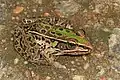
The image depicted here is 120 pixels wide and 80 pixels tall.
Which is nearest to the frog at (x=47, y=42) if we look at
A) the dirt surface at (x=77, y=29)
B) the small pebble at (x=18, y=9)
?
the dirt surface at (x=77, y=29)

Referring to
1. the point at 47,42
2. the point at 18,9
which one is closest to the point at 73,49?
the point at 47,42

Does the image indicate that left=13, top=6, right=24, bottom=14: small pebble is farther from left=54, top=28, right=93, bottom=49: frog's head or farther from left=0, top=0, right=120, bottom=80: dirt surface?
left=54, top=28, right=93, bottom=49: frog's head

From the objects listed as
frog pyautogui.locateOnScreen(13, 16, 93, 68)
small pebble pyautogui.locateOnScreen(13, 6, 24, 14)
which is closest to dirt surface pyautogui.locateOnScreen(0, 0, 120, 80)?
small pebble pyautogui.locateOnScreen(13, 6, 24, 14)

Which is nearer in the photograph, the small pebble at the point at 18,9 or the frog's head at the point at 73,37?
the frog's head at the point at 73,37

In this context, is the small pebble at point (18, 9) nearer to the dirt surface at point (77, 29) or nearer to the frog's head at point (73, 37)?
the dirt surface at point (77, 29)

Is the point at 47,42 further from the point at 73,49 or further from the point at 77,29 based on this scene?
the point at 77,29

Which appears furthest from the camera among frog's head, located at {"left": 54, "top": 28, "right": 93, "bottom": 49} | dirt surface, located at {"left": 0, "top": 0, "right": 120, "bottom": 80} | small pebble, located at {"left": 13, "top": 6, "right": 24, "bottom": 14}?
small pebble, located at {"left": 13, "top": 6, "right": 24, "bottom": 14}

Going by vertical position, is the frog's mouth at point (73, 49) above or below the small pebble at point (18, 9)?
below

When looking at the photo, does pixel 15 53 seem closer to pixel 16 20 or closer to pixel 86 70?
pixel 16 20
